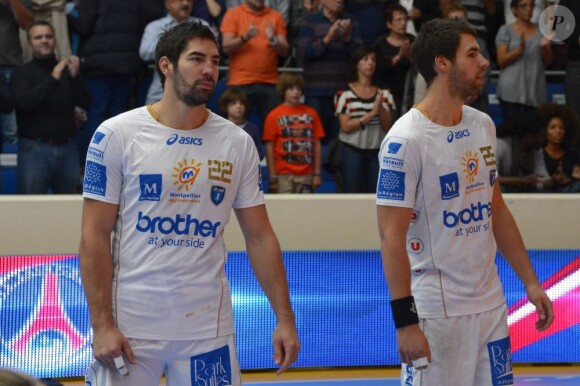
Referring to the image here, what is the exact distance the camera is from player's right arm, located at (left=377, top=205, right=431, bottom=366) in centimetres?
391

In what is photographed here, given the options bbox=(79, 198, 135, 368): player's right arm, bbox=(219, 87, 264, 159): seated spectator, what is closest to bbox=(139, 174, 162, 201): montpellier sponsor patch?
bbox=(79, 198, 135, 368): player's right arm

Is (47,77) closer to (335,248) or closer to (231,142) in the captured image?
(335,248)

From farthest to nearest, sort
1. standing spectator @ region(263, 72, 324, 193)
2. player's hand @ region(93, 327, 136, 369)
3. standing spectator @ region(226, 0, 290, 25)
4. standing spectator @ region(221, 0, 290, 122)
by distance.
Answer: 1. standing spectator @ region(226, 0, 290, 25)
2. standing spectator @ region(221, 0, 290, 122)
3. standing spectator @ region(263, 72, 324, 193)
4. player's hand @ region(93, 327, 136, 369)

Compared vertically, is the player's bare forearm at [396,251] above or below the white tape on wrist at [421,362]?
above

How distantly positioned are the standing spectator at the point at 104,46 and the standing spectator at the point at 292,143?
140 cm

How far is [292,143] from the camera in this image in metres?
8.77

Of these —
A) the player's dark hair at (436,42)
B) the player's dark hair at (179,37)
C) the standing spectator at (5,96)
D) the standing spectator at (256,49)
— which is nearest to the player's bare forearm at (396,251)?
the player's dark hair at (436,42)

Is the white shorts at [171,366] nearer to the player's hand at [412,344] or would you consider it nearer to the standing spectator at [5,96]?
the player's hand at [412,344]

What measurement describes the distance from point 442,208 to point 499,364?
664 mm

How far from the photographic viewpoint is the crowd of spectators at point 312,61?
8.91 m

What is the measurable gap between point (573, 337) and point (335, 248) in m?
1.83

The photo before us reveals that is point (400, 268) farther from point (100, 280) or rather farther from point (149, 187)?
point (100, 280)

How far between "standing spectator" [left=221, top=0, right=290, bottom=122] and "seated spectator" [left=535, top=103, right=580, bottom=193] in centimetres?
242

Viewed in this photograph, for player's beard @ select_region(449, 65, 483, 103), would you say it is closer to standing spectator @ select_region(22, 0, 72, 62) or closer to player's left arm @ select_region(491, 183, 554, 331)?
player's left arm @ select_region(491, 183, 554, 331)
